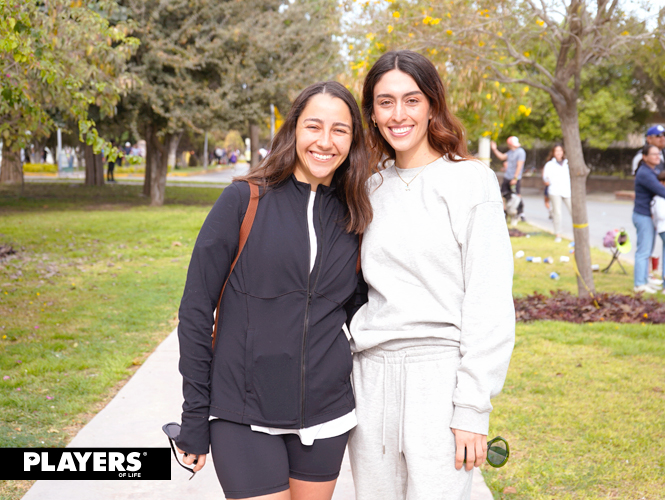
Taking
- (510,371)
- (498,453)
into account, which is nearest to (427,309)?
(498,453)

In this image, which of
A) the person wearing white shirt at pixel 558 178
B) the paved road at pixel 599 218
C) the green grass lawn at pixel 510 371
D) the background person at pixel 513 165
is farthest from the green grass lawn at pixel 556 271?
the background person at pixel 513 165

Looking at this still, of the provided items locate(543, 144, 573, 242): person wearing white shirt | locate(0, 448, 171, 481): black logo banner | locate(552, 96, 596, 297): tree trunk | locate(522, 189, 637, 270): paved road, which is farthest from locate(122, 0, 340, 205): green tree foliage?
locate(0, 448, 171, 481): black logo banner

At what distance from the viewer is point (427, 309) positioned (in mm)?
2035

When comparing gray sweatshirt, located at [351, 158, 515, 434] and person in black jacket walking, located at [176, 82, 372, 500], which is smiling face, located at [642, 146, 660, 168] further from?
person in black jacket walking, located at [176, 82, 372, 500]

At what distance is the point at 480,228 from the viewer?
1990 millimetres

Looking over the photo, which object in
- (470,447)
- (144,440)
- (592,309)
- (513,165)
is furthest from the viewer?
(513,165)

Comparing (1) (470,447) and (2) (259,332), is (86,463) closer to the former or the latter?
(2) (259,332)

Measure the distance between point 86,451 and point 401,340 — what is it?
2.51m

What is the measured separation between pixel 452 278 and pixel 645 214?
748 cm

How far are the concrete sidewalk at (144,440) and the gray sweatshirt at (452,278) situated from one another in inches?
66.2

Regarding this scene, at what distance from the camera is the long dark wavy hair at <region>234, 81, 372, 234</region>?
2223mm

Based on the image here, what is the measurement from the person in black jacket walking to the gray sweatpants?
0.07m

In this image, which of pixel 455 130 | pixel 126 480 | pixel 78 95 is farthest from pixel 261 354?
pixel 78 95

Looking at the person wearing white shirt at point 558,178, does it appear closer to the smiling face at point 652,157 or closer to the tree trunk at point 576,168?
the smiling face at point 652,157
